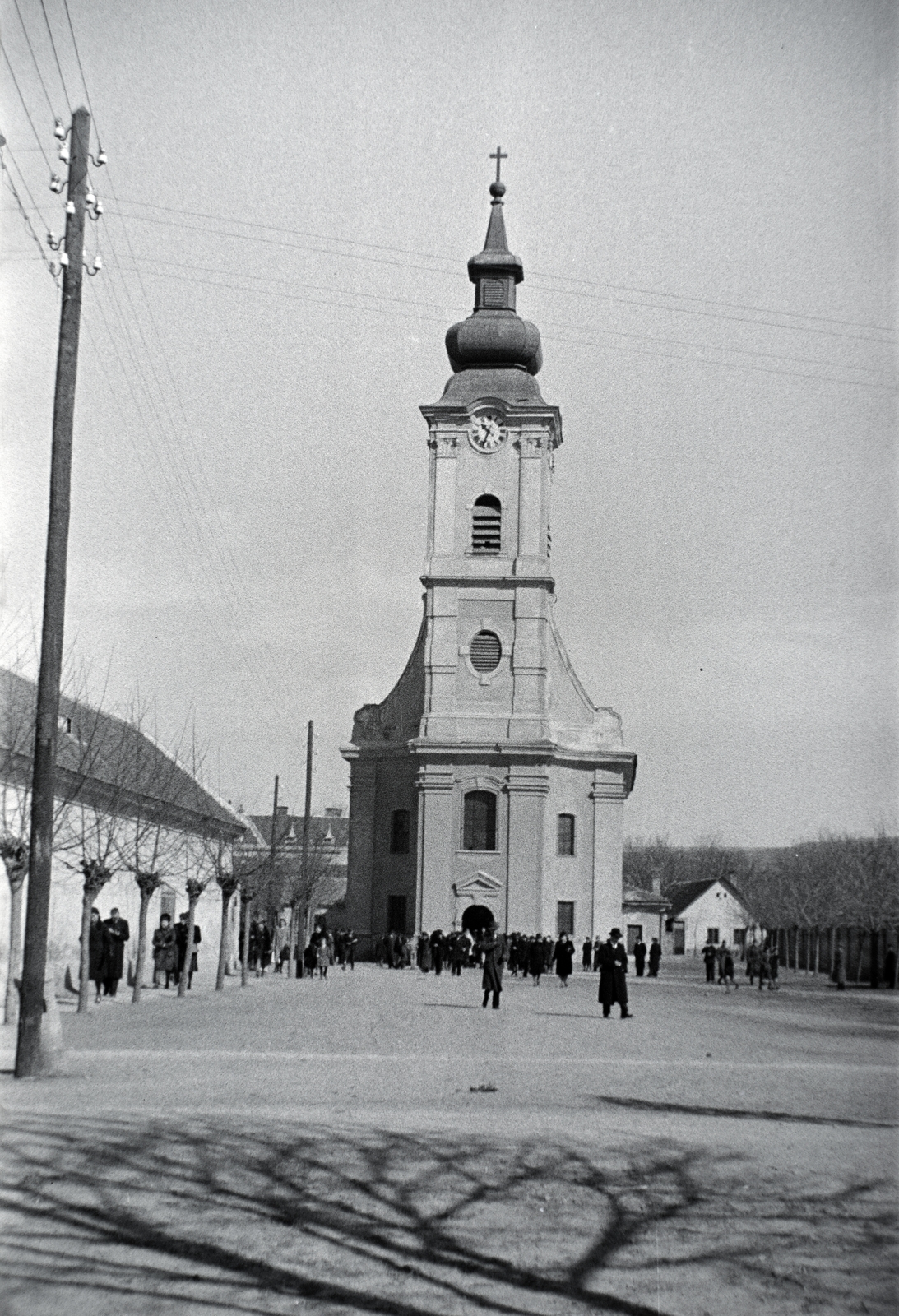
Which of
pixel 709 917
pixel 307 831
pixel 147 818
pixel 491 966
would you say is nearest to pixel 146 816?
pixel 147 818

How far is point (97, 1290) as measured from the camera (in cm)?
673

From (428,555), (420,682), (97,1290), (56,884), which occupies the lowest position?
(97,1290)

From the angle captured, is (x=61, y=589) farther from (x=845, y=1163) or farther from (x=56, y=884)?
(x=56, y=884)

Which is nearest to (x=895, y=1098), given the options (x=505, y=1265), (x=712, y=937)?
(x=505, y=1265)

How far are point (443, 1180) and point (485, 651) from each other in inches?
1900

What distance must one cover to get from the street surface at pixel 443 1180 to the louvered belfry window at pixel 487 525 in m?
40.0

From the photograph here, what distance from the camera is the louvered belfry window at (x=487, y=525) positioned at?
189ft

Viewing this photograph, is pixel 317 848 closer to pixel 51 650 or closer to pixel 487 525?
pixel 487 525

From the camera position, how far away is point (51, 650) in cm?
1422

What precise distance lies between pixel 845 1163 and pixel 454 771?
45803 millimetres

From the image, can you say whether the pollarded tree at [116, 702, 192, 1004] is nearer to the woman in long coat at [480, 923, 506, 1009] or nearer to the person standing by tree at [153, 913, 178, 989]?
the person standing by tree at [153, 913, 178, 989]

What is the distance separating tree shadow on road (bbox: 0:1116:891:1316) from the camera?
6.81m

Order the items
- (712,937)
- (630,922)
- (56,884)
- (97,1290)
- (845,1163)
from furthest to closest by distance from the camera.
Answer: (712,937) < (630,922) < (56,884) < (845,1163) < (97,1290)

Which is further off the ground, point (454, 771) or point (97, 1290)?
point (454, 771)
